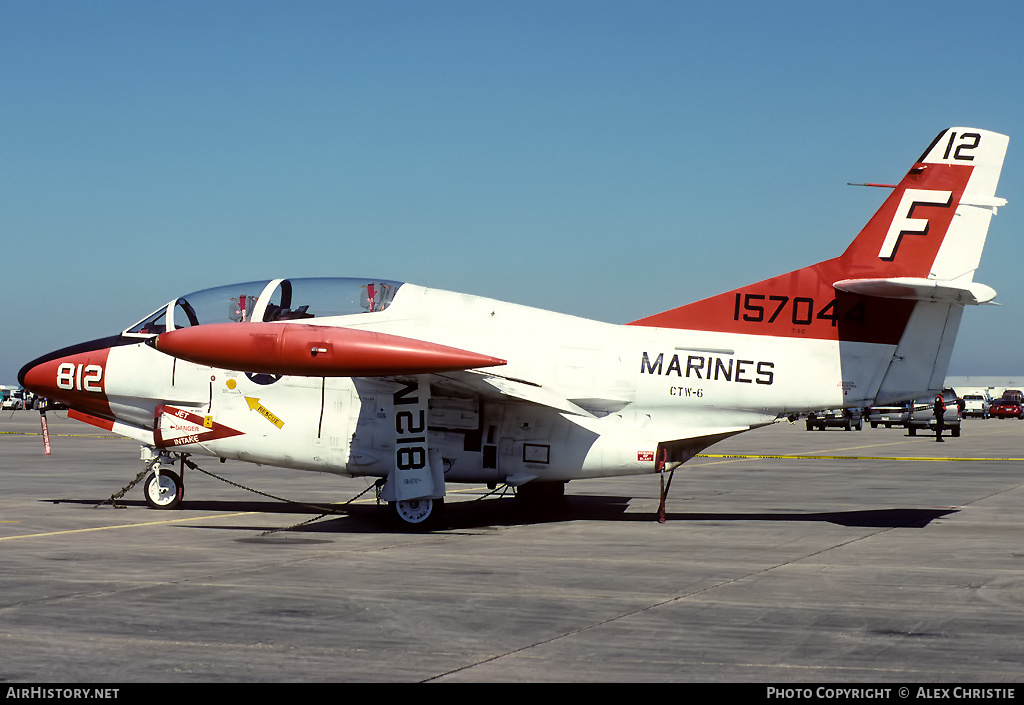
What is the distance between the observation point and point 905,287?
14086 millimetres

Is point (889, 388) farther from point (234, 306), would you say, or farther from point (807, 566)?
point (234, 306)

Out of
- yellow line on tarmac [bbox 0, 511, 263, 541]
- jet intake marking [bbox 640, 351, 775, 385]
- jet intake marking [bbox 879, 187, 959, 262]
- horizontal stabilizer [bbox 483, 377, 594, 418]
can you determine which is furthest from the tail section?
yellow line on tarmac [bbox 0, 511, 263, 541]

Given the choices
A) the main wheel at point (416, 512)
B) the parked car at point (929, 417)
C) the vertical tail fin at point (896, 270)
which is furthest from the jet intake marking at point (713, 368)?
the parked car at point (929, 417)

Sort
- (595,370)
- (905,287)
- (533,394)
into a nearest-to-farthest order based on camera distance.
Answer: (905,287) → (533,394) → (595,370)

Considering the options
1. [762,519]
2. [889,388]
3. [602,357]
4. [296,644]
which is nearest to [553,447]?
[602,357]

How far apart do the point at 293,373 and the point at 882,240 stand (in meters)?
8.66

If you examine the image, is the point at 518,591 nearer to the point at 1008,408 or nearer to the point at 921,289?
the point at 921,289

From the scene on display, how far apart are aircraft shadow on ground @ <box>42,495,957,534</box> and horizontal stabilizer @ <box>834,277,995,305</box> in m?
3.60

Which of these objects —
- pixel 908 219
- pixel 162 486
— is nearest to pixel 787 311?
pixel 908 219

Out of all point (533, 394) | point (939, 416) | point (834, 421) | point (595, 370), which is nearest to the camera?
point (533, 394)

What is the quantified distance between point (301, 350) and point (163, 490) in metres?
6.27

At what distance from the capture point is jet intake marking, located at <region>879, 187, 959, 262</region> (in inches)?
589

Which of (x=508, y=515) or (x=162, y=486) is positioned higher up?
(x=162, y=486)

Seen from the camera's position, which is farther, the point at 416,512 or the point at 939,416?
the point at 939,416
